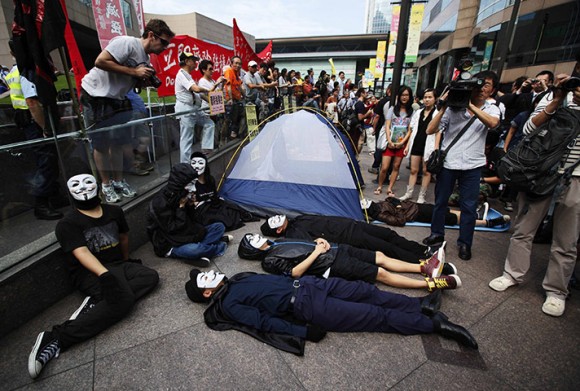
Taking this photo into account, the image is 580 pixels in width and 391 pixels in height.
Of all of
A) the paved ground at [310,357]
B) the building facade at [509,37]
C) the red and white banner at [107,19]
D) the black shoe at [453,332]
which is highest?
the building facade at [509,37]

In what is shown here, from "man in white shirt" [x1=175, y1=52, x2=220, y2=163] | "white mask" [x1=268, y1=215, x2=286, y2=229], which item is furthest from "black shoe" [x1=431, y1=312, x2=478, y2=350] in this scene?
"man in white shirt" [x1=175, y1=52, x2=220, y2=163]

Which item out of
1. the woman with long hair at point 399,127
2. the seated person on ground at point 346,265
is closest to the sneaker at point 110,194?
the seated person on ground at point 346,265

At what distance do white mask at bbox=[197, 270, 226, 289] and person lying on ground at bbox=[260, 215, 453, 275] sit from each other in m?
1.20

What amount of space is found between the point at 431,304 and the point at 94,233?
307 centimetres

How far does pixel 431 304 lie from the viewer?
2461 mm

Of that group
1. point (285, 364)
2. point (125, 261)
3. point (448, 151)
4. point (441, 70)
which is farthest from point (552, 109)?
point (441, 70)

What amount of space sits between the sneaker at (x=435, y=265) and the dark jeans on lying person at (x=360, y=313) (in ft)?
1.82

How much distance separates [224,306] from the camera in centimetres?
244

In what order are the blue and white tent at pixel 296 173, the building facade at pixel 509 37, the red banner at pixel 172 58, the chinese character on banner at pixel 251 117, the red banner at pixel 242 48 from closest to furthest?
the blue and white tent at pixel 296 173, the red banner at pixel 172 58, the chinese character on banner at pixel 251 117, the red banner at pixel 242 48, the building facade at pixel 509 37

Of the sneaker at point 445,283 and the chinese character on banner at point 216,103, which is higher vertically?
the chinese character on banner at point 216,103

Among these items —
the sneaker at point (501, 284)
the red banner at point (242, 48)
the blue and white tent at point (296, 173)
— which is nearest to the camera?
the sneaker at point (501, 284)

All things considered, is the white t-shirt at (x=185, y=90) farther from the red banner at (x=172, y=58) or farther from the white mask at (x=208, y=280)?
the white mask at (x=208, y=280)

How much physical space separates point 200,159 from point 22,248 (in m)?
2.16

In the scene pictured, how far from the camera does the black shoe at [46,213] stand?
296 cm
